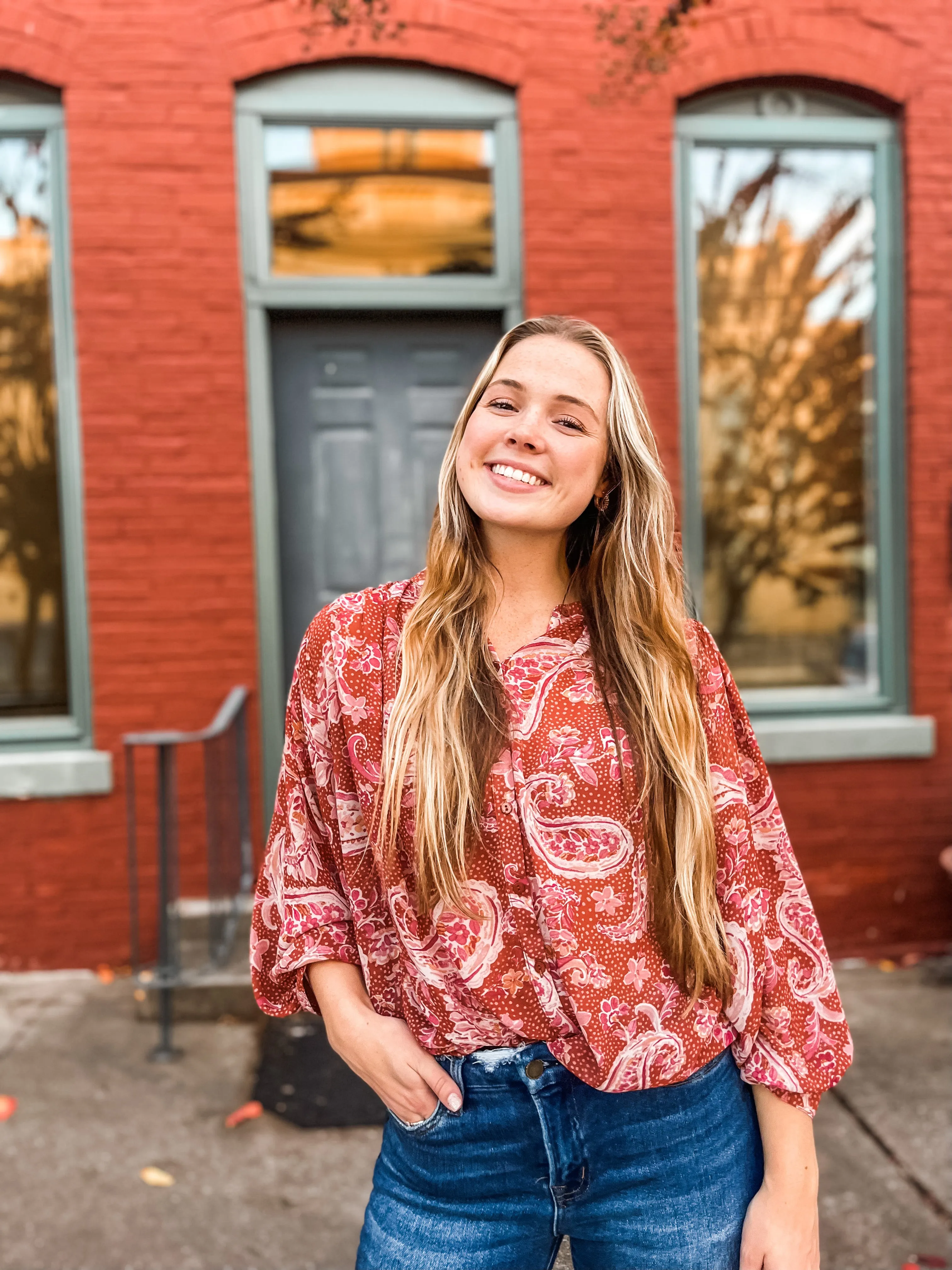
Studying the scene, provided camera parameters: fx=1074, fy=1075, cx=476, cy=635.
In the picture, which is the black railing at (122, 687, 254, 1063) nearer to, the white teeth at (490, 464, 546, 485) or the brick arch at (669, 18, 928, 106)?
the white teeth at (490, 464, 546, 485)

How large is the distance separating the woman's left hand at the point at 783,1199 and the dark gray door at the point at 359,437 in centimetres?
360

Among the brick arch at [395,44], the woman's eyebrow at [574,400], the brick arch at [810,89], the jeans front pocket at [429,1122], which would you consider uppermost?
the brick arch at [395,44]

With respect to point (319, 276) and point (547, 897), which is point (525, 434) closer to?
point (547, 897)

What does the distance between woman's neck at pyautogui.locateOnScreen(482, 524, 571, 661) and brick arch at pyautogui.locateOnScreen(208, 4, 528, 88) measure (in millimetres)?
3713

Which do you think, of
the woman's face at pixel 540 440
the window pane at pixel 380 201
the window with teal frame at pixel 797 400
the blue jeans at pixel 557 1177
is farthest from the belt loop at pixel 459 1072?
the window pane at pixel 380 201

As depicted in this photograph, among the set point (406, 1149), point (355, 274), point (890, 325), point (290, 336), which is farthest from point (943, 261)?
point (406, 1149)

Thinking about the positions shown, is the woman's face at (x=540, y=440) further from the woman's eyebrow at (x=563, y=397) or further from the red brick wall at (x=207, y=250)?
the red brick wall at (x=207, y=250)

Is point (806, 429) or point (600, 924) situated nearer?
point (600, 924)

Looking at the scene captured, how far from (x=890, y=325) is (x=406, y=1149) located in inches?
180

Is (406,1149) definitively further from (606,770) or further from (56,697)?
(56,697)

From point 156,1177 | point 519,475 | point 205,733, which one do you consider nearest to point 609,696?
point 519,475

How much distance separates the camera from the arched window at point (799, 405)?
4848 mm

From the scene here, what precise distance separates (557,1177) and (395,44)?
446 cm

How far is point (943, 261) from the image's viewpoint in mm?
4801
